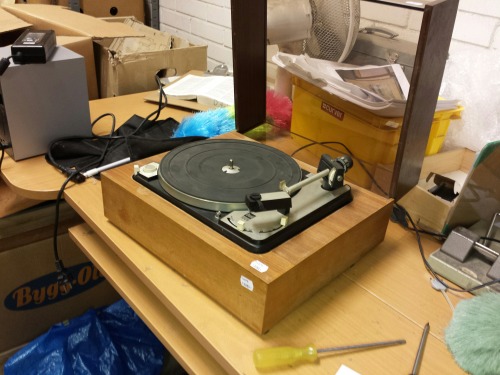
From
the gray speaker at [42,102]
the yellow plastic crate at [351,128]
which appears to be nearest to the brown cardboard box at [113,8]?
the gray speaker at [42,102]

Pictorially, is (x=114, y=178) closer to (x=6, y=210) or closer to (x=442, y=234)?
(x=6, y=210)

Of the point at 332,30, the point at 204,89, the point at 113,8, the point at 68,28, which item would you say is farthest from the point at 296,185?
the point at 113,8

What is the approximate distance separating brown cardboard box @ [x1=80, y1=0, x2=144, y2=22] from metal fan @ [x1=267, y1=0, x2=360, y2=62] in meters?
1.44

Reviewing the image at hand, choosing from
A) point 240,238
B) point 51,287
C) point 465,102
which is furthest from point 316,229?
point 51,287

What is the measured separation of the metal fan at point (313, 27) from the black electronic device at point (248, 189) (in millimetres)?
370

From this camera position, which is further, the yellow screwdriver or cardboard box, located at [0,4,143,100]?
cardboard box, located at [0,4,143,100]

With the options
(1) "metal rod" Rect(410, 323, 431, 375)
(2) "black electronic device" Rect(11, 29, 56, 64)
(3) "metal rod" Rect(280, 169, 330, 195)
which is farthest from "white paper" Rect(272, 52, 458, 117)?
(2) "black electronic device" Rect(11, 29, 56, 64)

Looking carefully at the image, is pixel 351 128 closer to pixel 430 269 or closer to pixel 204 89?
pixel 430 269

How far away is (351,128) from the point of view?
1.00m

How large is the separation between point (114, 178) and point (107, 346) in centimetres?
67

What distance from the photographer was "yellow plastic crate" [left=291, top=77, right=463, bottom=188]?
92 cm

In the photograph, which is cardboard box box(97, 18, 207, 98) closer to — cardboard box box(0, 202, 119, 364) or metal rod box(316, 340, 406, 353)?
cardboard box box(0, 202, 119, 364)

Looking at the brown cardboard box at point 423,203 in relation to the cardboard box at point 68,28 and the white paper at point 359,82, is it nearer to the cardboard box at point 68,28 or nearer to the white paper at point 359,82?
the white paper at point 359,82

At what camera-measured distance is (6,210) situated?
1072mm
